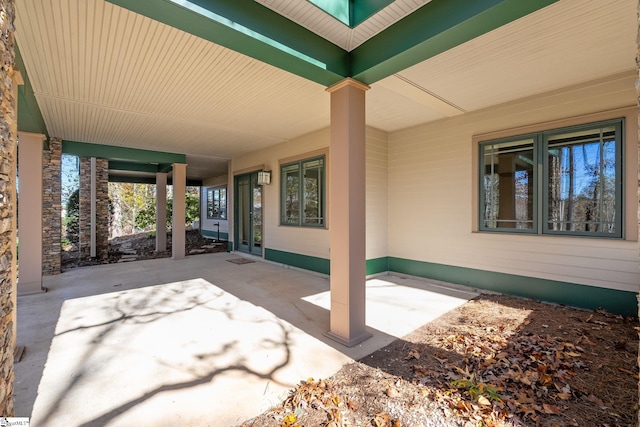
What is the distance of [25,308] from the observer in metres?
3.96

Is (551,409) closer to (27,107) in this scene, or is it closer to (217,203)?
(27,107)

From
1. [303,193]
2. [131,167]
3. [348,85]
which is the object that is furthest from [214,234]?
[348,85]

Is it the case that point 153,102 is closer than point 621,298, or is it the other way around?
point 621,298

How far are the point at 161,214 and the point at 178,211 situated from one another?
217 centimetres

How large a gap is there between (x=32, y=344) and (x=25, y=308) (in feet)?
5.29

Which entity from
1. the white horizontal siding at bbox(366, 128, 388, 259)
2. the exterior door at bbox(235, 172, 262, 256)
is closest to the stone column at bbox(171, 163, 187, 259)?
the exterior door at bbox(235, 172, 262, 256)

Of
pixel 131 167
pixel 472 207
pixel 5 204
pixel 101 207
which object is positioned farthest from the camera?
pixel 131 167

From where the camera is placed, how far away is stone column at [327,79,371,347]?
2930 millimetres

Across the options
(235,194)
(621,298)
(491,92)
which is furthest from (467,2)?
(235,194)

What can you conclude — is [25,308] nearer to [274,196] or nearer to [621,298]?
[274,196]

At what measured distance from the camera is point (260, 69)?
10.9ft

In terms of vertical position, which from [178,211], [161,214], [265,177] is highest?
[265,177]

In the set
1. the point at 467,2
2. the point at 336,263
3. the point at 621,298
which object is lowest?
the point at 621,298

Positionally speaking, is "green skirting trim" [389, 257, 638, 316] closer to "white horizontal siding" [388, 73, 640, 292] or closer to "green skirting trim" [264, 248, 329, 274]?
"white horizontal siding" [388, 73, 640, 292]
